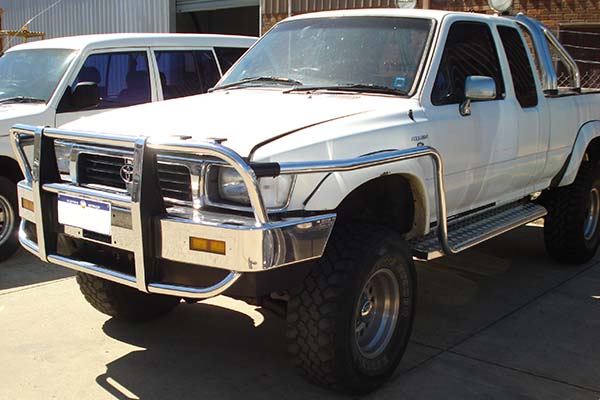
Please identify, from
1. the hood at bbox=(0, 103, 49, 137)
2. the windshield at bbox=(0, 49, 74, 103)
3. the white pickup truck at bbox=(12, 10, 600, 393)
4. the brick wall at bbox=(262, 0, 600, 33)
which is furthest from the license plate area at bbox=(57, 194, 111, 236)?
the brick wall at bbox=(262, 0, 600, 33)

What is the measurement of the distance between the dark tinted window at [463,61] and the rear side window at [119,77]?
10.8 ft

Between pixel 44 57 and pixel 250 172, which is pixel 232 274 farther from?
pixel 44 57

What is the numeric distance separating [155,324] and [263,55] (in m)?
2.02

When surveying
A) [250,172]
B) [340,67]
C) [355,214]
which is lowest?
[355,214]

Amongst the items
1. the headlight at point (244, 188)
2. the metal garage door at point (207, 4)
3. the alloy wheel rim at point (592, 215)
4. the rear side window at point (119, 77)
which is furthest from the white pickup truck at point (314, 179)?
the metal garage door at point (207, 4)

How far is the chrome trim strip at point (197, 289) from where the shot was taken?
10.6 ft

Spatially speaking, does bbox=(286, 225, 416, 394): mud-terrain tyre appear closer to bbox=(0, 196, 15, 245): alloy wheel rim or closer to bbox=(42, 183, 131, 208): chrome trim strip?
bbox=(42, 183, 131, 208): chrome trim strip

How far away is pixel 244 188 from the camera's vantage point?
3.38 metres

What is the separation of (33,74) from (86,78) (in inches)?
21.7

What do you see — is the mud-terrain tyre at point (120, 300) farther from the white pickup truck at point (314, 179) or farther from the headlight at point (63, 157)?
the headlight at point (63, 157)

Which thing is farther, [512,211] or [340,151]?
[512,211]

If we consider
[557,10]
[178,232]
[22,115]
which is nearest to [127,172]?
[178,232]

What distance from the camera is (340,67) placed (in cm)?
464

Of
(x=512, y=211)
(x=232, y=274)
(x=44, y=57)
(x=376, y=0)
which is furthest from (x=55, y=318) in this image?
(x=376, y=0)
